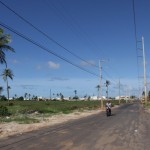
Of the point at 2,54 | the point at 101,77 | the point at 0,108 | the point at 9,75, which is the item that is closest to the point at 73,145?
the point at 0,108

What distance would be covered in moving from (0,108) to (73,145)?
30.4m

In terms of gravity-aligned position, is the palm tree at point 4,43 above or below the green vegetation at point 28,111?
above

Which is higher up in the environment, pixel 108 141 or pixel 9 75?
pixel 9 75

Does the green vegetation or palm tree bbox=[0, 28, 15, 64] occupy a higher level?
palm tree bbox=[0, 28, 15, 64]

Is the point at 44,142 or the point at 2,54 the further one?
the point at 2,54

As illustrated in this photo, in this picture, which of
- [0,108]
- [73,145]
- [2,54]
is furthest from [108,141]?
[2,54]

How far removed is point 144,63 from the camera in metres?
81.9

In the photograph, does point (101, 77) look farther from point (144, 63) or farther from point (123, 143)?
point (123, 143)

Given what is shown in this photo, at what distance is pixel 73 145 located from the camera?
15.1m

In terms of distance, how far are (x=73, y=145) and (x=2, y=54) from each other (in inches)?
1312

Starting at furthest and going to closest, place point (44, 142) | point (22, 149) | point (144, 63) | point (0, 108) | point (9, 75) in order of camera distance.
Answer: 1. point (9, 75)
2. point (144, 63)
3. point (0, 108)
4. point (44, 142)
5. point (22, 149)

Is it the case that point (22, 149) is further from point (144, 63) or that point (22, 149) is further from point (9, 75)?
point (9, 75)

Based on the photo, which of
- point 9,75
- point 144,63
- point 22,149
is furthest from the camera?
point 9,75

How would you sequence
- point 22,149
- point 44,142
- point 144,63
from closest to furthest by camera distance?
point 22,149, point 44,142, point 144,63
